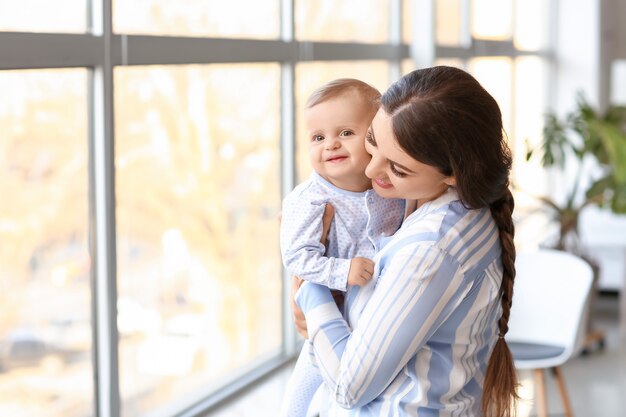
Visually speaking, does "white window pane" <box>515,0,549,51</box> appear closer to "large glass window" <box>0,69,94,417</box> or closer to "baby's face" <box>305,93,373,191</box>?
"large glass window" <box>0,69,94,417</box>

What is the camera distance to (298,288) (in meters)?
1.75

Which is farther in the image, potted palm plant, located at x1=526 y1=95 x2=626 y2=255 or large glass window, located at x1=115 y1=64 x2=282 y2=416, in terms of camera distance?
potted palm plant, located at x1=526 y1=95 x2=626 y2=255

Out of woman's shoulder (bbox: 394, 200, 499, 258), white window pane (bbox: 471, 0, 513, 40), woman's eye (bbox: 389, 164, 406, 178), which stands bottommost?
woman's shoulder (bbox: 394, 200, 499, 258)

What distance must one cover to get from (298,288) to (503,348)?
1.25 ft

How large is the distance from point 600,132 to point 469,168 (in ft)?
14.2

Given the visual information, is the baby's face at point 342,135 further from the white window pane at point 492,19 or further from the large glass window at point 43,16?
the white window pane at point 492,19

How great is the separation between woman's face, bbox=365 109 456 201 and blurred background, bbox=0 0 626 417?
107 centimetres

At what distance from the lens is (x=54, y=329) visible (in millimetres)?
2582

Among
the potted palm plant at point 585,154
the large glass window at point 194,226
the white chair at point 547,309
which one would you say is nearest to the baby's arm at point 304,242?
the large glass window at point 194,226

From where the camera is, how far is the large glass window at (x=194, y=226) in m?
2.95

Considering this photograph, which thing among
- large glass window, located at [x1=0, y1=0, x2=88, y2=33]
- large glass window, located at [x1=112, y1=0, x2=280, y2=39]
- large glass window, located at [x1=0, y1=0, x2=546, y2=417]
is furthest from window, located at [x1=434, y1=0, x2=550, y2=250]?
large glass window, located at [x1=0, y1=0, x2=88, y2=33]

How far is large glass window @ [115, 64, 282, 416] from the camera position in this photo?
2.95 metres

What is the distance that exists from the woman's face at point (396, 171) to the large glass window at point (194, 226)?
1.38 meters

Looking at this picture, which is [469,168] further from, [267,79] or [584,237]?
[584,237]
